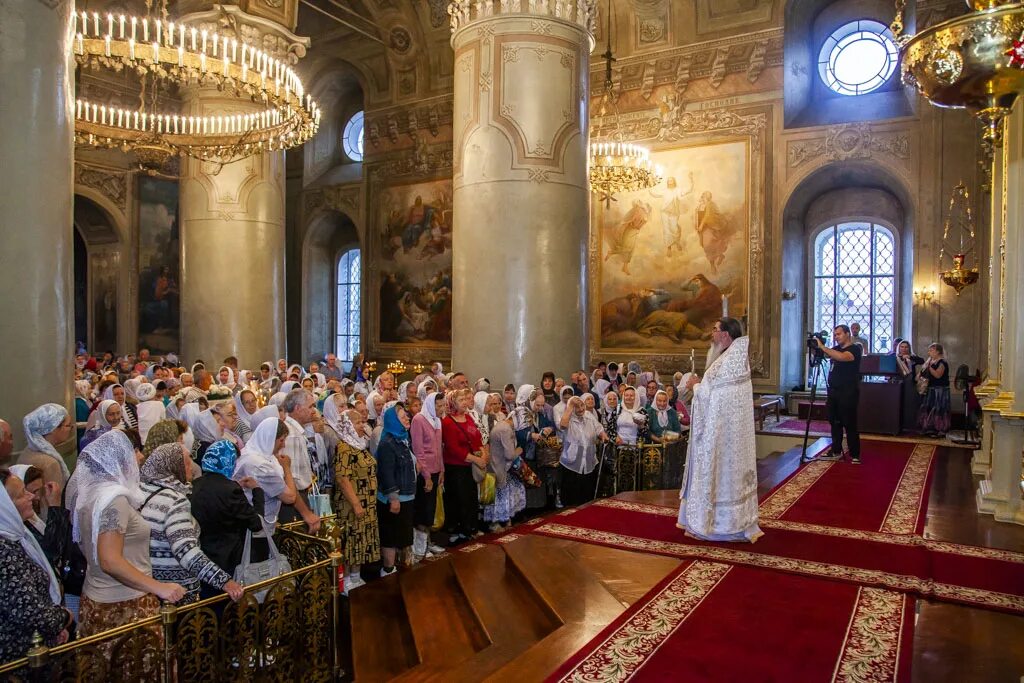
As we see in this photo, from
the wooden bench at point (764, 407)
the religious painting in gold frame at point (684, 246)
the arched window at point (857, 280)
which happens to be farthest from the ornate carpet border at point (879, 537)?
the arched window at point (857, 280)

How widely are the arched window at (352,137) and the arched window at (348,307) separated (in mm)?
3016

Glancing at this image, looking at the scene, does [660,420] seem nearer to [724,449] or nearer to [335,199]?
[724,449]

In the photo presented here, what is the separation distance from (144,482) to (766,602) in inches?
145

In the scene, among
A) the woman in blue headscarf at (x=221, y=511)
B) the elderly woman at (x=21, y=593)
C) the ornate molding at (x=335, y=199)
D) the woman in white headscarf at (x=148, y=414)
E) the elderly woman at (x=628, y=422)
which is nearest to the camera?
the elderly woman at (x=21, y=593)

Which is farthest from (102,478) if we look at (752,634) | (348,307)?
(348,307)

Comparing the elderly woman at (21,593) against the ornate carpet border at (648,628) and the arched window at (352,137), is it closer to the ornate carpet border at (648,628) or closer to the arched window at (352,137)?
the ornate carpet border at (648,628)

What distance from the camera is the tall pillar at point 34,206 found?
473 cm

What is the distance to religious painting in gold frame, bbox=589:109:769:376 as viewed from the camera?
52.4 ft

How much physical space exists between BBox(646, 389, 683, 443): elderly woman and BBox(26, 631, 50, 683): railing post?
753cm

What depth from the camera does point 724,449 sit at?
5.80 m

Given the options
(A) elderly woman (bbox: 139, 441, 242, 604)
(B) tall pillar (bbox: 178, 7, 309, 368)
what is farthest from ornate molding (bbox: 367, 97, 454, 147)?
(A) elderly woman (bbox: 139, 441, 242, 604)

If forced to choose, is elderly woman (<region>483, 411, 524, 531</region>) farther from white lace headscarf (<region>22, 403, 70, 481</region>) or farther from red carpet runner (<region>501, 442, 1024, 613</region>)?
white lace headscarf (<region>22, 403, 70, 481</region>)

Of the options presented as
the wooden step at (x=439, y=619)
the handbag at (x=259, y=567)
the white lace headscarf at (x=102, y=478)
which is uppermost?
the white lace headscarf at (x=102, y=478)

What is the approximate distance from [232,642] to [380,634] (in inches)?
62.3
